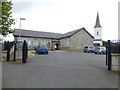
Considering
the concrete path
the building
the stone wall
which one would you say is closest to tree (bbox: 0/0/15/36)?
the concrete path

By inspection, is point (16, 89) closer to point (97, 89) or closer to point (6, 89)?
point (6, 89)

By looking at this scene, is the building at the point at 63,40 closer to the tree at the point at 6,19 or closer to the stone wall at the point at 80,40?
the stone wall at the point at 80,40

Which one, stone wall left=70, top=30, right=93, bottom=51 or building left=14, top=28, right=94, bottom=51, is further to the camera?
stone wall left=70, top=30, right=93, bottom=51

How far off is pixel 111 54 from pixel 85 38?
29178 mm

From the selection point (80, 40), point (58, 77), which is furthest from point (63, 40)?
point (58, 77)

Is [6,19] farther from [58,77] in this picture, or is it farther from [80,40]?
[80,40]

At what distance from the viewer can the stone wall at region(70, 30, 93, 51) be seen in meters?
31.8

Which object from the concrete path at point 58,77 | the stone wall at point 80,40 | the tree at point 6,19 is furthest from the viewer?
the stone wall at point 80,40

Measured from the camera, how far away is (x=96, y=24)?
182 feet

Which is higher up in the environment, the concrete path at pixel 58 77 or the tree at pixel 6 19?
the tree at pixel 6 19

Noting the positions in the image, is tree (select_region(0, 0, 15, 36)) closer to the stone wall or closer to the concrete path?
the concrete path

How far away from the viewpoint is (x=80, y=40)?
33188 mm

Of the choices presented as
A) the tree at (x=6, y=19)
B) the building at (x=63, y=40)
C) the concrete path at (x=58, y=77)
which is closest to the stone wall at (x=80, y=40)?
the building at (x=63, y=40)

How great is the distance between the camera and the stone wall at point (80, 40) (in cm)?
3176
